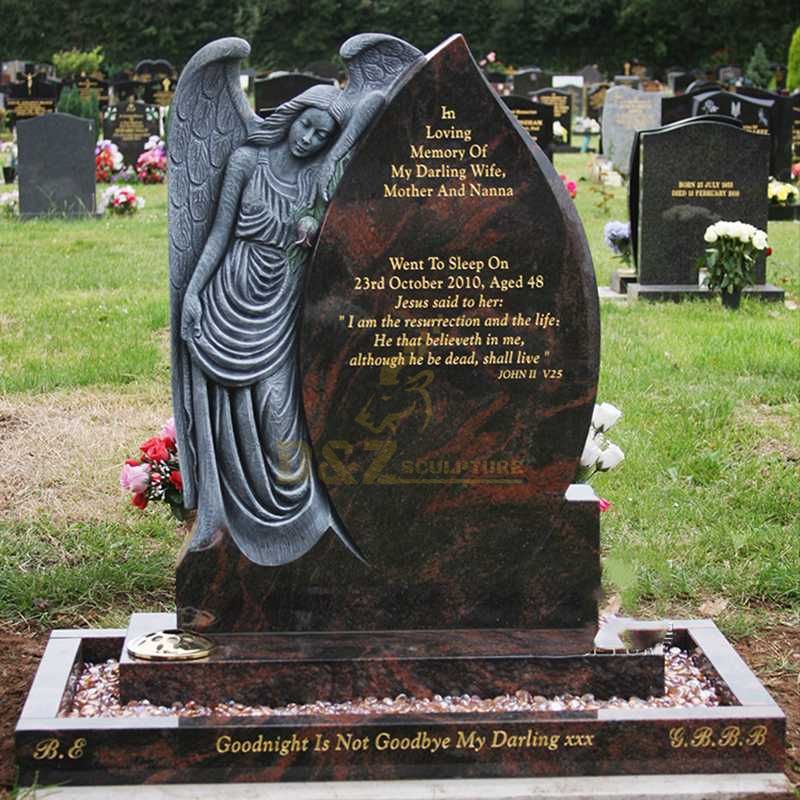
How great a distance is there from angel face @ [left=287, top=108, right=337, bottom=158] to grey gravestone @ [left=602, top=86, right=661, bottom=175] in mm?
17803

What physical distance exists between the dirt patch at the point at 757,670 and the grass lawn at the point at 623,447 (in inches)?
4.7

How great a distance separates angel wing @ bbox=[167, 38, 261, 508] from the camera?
4.39 m

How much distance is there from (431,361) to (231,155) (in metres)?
0.85

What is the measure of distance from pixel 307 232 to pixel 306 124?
12.6 inches

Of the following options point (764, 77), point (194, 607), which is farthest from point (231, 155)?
point (764, 77)

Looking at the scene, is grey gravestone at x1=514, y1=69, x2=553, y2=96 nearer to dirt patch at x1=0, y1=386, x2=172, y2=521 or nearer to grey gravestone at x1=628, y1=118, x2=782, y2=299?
grey gravestone at x1=628, y1=118, x2=782, y2=299

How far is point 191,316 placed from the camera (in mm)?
4406

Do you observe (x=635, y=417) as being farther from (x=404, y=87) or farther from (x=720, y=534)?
(x=404, y=87)

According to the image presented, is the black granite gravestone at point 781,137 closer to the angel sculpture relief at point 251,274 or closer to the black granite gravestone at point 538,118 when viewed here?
the black granite gravestone at point 538,118

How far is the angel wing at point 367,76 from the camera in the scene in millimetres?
4363

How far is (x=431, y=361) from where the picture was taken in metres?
4.42

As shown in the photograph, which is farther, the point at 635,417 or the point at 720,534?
the point at 635,417

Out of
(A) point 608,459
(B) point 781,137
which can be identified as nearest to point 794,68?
(B) point 781,137

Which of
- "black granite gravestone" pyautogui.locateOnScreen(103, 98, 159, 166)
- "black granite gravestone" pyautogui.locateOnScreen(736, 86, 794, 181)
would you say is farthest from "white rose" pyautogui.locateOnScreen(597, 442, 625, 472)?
"black granite gravestone" pyautogui.locateOnScreen(103, 98, 159, 166)
